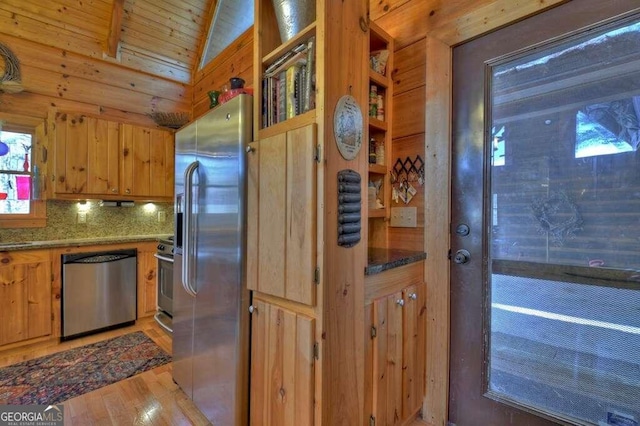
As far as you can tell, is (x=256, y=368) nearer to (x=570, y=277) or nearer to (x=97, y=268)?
(x=570, y=277)

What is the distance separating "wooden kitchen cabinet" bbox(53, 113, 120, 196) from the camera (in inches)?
117

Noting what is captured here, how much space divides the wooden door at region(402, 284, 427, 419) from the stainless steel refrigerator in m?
0.79

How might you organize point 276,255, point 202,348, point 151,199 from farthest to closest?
1. point 151,199
2. point 202,348
3. point 276,255

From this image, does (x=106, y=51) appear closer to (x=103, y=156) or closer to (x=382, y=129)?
(x=103, y=156)

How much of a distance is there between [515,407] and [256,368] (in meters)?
1.21

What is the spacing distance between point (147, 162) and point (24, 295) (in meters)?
1.68

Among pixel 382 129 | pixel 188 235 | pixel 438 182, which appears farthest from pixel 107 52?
pixel 438 182

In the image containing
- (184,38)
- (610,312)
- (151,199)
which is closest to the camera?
(610,312)

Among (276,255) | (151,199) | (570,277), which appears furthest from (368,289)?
(151,199)

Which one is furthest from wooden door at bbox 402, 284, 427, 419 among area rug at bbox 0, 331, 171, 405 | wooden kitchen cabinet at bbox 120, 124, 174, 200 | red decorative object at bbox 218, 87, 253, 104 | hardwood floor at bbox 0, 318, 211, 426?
wooden kitchen cabinet at bbox 120, 124, 174, 200

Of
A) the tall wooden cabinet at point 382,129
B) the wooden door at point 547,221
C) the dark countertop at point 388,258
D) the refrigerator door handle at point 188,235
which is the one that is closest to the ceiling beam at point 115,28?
the refrigerator door handle at point 188,235

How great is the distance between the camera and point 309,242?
45.7 inches

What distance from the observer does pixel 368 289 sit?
1.32 metres

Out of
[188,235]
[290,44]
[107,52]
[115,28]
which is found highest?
[115,28]
